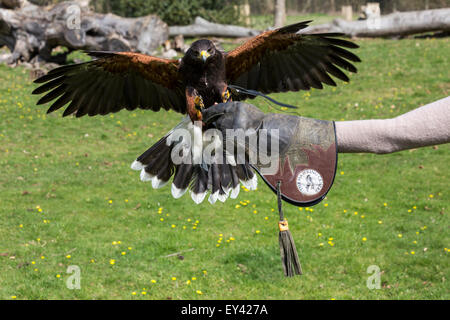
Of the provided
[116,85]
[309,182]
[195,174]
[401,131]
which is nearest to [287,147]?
[309,182]

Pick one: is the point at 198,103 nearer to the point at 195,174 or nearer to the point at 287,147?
the point at 195,174

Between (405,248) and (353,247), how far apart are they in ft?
2.21

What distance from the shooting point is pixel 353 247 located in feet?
20.2

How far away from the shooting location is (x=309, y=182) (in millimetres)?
2297

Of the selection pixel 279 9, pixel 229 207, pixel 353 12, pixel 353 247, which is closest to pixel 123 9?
pixel 279 9

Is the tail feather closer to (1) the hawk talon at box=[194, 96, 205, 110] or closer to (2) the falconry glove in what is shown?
(1) the hawk talon at box=[194, 96, 205, 110]

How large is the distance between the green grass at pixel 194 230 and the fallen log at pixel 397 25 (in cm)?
674

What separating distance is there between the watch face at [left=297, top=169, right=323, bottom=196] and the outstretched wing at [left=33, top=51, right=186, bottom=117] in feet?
6.92

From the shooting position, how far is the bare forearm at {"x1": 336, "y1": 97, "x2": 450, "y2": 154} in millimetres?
1983

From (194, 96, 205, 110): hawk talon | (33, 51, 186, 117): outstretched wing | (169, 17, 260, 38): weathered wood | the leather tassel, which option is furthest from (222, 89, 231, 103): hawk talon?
(169, 17, 260, 38): weathered wood

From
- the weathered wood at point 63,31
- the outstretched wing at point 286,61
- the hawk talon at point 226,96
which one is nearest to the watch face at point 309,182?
the hawk talon at point 226,96

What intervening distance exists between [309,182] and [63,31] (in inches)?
558

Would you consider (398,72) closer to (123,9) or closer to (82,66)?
(82,66)

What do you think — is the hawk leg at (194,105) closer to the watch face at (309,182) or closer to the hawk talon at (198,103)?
the hawk talon at (198,103)
